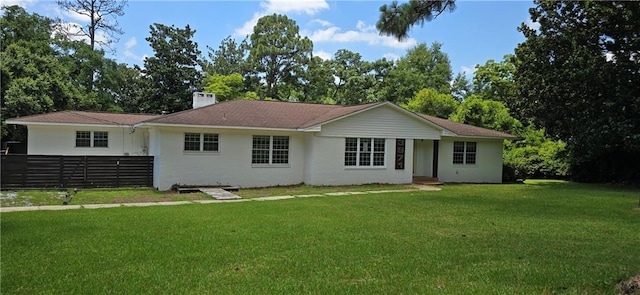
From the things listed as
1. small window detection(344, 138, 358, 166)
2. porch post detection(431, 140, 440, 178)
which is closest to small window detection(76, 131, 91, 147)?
small window detection(344, 138, 358, 166)

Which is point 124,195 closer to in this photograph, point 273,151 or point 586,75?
point 273,151

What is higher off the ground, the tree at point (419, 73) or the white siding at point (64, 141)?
the tree at point (419, 73)

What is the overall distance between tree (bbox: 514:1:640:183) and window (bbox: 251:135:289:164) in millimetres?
12270

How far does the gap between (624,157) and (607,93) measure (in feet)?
17.7

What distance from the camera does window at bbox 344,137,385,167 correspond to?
18.5 m

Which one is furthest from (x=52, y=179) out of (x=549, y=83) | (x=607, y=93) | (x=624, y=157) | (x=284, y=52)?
(x=284, y=52)

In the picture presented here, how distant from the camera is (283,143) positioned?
18078 mm

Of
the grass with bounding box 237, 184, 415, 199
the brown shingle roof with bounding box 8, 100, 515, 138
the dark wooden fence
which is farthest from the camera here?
the brown shingle roof with bounding box 8, 100, 515, 138

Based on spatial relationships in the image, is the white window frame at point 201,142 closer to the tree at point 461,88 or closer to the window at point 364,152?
the window at point 364,152

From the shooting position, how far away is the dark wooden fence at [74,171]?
1476cm

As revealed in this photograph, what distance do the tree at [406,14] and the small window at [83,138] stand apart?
17543 millimetres

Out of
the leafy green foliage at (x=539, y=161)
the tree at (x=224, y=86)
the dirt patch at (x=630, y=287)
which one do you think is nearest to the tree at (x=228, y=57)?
the tree at (x=224, y=86)

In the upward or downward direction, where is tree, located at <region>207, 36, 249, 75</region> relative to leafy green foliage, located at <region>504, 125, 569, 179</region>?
upward

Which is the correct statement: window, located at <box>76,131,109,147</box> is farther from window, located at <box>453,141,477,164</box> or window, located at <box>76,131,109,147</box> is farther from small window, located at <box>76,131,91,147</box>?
window, located at <box>453,141,477,164</box>
